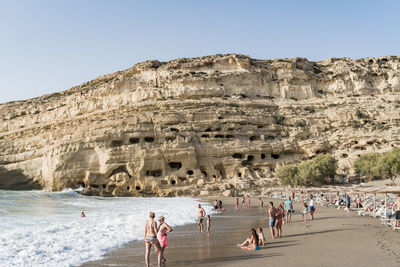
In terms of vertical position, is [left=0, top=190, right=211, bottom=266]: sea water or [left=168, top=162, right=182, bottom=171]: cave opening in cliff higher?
[left=168, top=162, right=182, bottom=171]: cave opening in cliff

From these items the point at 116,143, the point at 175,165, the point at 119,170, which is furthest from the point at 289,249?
the point at 116,143

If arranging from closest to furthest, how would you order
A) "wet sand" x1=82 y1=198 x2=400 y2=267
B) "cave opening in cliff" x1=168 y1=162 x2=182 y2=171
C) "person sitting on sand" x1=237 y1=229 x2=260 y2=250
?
"wet sand" x1=82 y1=198 x2=400 y2=267 → "person sitting on sand" x1=237 y1=229 x2=260 y2=250 → "cave opening in cliff" x1=168 y1=162 x2=182 y2=171

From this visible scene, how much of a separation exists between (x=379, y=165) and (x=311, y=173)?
6.05 meters

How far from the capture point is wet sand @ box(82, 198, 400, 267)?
27.7ft

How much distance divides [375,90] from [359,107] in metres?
7.08

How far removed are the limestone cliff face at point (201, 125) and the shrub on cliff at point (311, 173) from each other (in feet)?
7.85

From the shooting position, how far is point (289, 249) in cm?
991

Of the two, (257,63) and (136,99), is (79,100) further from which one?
(257,63)

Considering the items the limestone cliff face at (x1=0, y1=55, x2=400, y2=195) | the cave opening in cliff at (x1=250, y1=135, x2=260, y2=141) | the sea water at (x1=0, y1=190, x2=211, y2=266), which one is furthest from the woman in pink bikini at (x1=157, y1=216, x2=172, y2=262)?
the cave opening in cliff at (x1=250, y1=135, x2=260, y2=141)

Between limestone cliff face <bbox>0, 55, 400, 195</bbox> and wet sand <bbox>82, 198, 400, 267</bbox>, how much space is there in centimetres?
2303

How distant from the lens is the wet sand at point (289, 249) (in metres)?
8.45

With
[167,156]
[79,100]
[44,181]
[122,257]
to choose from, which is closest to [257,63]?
[167,156]

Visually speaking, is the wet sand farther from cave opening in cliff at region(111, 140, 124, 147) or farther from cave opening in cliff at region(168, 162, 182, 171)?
cave opening in cliff at region(111, 140, 124, 147)

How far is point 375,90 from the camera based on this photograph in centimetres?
5278
